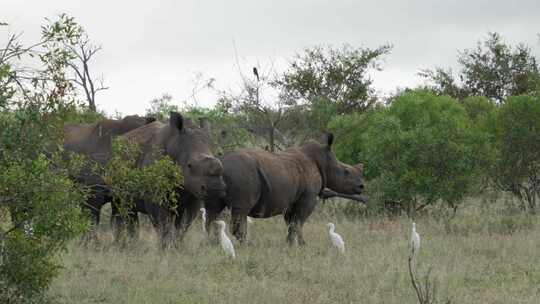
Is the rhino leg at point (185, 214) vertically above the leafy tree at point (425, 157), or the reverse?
the leafy tree at point (425, 157)

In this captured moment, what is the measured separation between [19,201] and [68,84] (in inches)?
37.9

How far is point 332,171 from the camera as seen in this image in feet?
50.5

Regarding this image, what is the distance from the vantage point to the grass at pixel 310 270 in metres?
9.66

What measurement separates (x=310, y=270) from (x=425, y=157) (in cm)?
700

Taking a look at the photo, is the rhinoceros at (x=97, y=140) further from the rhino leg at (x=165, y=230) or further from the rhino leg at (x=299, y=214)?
the rhino leg at (x=299, y=214)

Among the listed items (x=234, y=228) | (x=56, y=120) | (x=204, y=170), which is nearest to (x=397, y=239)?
(x=234, y=228)

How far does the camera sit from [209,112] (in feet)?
73.5

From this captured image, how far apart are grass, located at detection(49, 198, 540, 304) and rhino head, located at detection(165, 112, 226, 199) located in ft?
2.62

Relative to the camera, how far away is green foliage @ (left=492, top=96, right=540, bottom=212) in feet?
61.6

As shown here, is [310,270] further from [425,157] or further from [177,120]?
[425,157]

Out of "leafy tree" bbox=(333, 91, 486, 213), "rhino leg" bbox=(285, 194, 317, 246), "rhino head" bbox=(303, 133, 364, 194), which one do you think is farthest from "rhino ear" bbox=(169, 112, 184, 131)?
"leafy tree" bbox=(333, 91, 486, 213)

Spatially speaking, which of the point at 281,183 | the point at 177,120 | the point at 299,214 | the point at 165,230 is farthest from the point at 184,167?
the point at 299,214

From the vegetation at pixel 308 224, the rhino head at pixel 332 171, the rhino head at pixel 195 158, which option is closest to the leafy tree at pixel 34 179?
the vegetation at pixel 308 224

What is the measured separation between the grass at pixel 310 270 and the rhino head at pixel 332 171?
72cm
